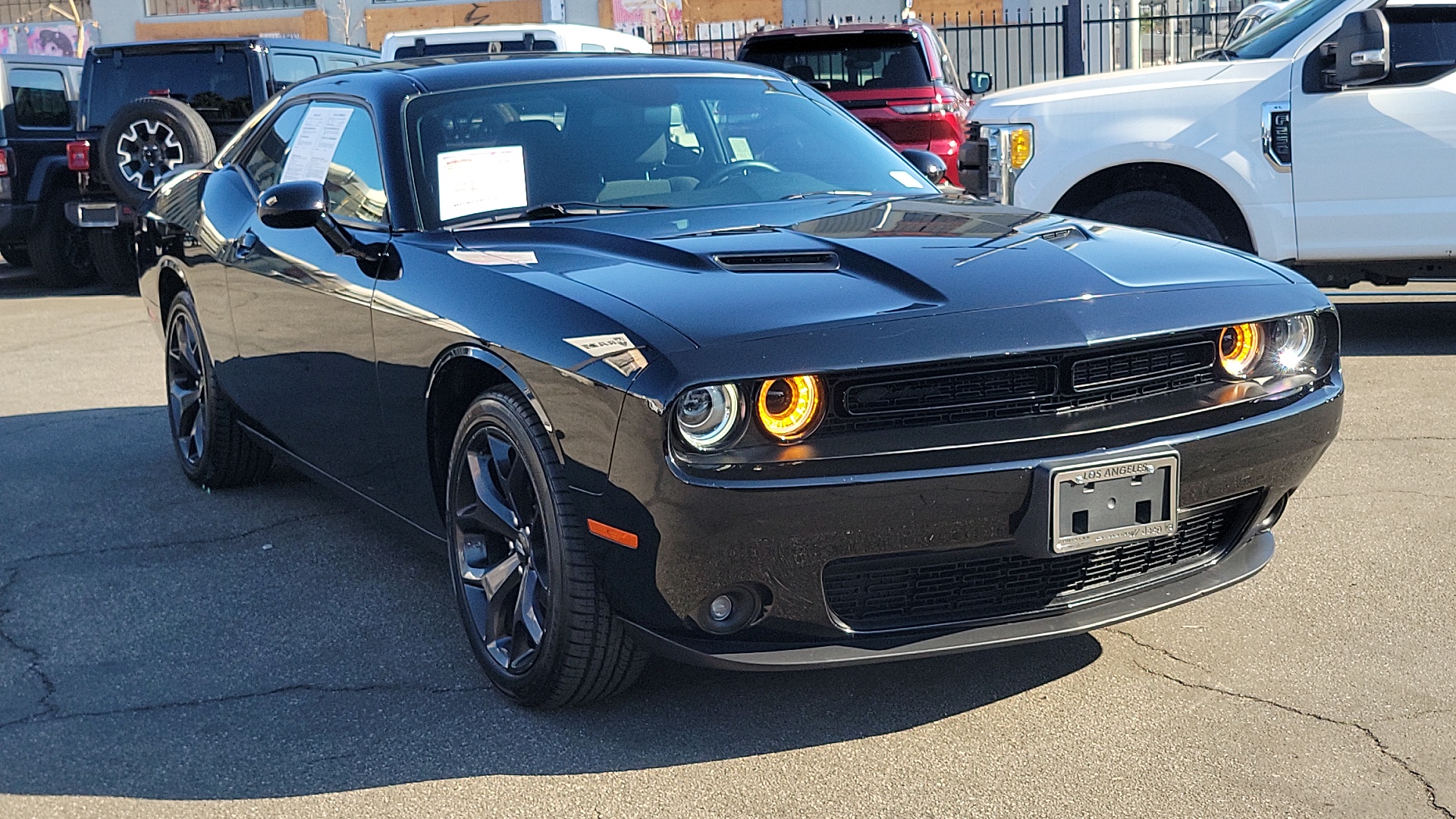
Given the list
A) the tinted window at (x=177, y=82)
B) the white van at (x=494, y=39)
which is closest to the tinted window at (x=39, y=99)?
the tinted window at (x=177, y=82)

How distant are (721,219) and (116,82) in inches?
385

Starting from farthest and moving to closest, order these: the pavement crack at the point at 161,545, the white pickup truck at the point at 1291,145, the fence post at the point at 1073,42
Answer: the fence post at the point at 1073,42, the white pickup truck at the point at 1291,145, the pavement crack at the point at 161,545

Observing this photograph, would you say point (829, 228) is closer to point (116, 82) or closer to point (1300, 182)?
point (1300, 182)

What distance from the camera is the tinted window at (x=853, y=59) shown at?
10.8 m

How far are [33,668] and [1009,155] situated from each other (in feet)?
18.4

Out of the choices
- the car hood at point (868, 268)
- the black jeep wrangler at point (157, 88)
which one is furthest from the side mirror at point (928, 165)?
the black jeep wrangler at point (157, 88)

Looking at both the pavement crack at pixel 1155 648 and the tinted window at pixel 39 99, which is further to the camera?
the tinted window at pixel 39 99

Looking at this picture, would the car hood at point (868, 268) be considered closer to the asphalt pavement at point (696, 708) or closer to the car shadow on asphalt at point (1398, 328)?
the asphalt pavement at point (696, 708)

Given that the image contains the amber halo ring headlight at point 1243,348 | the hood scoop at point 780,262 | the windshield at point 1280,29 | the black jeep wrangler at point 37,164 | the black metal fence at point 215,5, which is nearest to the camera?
the hood scoop at point 780,262

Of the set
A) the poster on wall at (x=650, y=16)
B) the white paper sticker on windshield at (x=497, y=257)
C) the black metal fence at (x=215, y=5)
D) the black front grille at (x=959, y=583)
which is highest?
the black metal fence at (x=215, y=5)

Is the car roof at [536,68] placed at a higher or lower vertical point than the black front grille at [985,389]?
higher

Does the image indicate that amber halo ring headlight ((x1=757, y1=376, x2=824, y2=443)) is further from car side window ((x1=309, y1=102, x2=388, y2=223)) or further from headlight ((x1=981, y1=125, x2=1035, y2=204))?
headlight ((x1=981, y1=125, x2=1035, y2=204))

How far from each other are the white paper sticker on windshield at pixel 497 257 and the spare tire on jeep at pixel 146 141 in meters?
8.03

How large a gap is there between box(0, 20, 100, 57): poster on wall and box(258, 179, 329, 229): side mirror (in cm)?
2881
